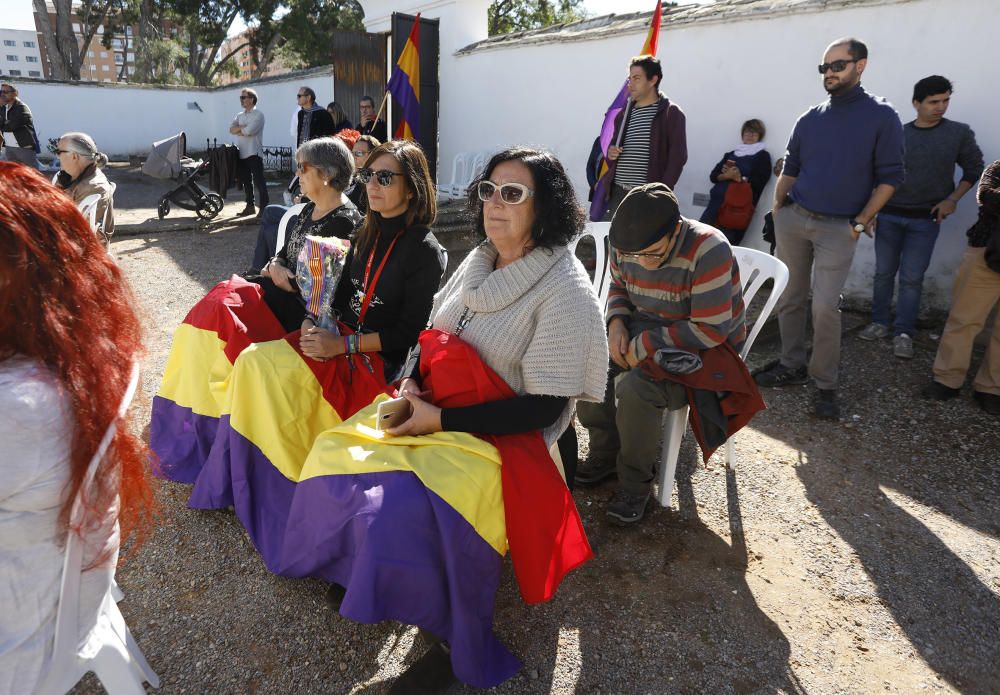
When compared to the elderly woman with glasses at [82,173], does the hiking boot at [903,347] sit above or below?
below

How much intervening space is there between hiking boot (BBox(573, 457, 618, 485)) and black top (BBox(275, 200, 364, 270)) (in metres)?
1.54

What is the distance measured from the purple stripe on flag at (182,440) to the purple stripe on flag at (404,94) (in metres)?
5.88

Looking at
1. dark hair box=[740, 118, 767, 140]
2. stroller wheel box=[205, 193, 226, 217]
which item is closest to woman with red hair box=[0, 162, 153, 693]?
dark hair box=[740, 118, 767, 140]

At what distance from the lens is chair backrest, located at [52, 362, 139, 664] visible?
1206 mm

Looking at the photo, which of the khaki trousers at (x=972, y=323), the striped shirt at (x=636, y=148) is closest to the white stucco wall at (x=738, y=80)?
the khaki trousers at (x=972, y=323)

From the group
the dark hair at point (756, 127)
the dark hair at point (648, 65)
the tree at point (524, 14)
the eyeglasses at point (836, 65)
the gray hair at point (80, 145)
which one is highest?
the tree at point (524, 14)

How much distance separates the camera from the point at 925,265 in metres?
4.37

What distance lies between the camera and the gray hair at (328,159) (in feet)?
9.80

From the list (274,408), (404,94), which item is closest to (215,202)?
(404,94)

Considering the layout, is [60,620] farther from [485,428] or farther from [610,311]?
[610,311]

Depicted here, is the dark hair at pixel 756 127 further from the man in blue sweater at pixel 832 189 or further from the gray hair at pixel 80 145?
the gray hair at pixel 80 145

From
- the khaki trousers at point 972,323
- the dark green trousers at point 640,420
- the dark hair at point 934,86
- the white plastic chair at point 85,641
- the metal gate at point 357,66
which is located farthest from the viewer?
the metal gate at point 357,66

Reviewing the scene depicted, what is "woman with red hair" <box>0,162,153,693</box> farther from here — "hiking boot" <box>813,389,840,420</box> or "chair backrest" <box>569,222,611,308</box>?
"hiking boot" <box>813,389,840,420</box>

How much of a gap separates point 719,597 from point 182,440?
2.21 metres
